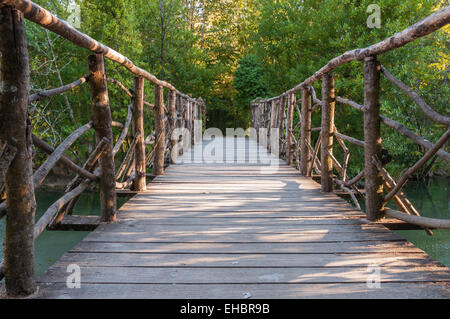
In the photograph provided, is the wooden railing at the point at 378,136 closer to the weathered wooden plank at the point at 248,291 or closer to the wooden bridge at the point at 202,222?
the wooden bridge at the point at 202,222

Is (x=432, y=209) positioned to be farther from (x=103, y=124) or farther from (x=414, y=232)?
(x=103, y=124)

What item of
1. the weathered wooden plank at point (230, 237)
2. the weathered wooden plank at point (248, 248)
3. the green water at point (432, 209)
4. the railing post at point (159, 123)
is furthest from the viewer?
the green water at point (432, 209)

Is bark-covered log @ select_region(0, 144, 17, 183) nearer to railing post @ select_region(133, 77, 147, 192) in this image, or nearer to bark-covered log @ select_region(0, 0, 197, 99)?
bark-covered log @ select_region(0, 0, 197, 99)

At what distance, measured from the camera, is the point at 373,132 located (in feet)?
8.25

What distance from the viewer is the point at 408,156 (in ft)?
42.1

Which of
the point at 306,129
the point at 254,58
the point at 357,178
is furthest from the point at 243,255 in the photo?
the point at 254,58

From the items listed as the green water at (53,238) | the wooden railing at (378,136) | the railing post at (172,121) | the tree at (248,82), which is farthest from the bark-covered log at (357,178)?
Answer: the tree at (248,82)

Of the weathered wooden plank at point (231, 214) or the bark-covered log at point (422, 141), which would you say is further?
the weathered wooden plank at point (231, 214)

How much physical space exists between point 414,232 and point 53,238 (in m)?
10.7

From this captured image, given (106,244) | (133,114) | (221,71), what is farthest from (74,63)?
(106,244)

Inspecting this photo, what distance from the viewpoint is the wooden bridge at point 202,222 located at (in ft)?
4.84

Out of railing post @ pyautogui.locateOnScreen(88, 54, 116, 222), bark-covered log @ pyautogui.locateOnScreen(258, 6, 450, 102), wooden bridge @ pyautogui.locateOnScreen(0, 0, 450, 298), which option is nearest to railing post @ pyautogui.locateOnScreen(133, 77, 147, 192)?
wooden bridge @ pyautogui.locateOnScreen(0, 0, 450, 298)

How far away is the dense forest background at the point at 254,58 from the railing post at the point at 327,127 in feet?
24.0

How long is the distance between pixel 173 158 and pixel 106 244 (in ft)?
12.7
